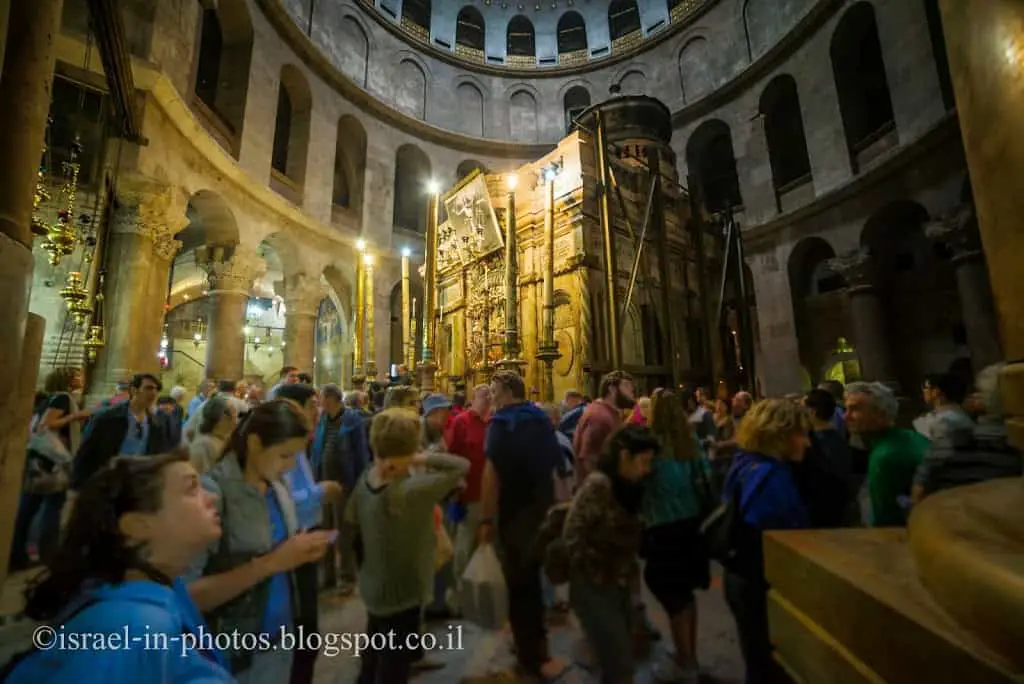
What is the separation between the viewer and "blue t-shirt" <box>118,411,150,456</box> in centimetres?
418

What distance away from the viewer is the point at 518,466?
307 cm

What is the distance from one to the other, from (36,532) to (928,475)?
23.6 feet

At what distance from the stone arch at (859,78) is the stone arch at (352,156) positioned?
16.2 m

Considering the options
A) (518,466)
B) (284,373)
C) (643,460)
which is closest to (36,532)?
(284,373)

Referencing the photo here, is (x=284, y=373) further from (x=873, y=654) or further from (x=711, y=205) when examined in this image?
(x=711, y=205)

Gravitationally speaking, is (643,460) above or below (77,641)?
above

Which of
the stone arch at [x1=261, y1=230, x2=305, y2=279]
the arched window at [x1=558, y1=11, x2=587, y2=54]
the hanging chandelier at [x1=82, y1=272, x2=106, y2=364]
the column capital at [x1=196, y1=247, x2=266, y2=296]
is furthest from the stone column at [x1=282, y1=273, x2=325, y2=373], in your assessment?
the arched window at [x1=558, y1=11, x2=587, y2=54]

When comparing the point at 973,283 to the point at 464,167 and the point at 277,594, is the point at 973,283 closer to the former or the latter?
the point at 277,594

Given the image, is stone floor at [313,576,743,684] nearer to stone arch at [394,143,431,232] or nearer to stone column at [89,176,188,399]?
stone column at [89,176,188,399]

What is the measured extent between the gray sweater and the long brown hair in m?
1.47

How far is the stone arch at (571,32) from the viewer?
2152 cm

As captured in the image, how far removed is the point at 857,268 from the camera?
1195cm

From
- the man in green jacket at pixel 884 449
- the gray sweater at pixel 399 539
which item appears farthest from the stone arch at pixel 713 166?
the gray sweater at pixel 399 539

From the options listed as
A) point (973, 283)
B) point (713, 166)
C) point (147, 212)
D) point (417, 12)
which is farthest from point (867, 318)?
point (417, 12)
